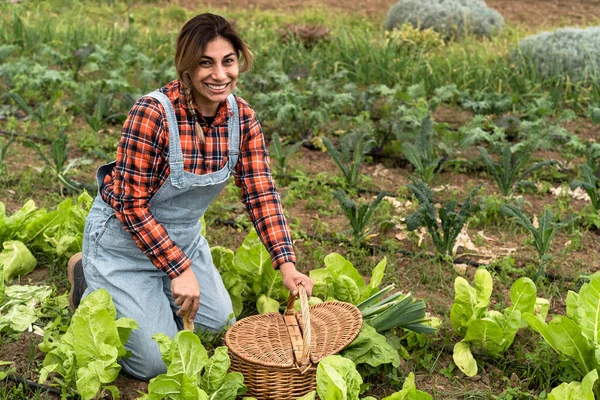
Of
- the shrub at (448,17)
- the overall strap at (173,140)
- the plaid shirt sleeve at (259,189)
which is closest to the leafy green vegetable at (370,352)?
the plaid shirt sleeve at (259,189)

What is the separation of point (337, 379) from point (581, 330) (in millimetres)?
973

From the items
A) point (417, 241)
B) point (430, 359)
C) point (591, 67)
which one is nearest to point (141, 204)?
point (430, 359)

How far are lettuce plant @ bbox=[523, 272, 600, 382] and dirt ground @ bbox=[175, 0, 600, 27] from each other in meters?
7.53

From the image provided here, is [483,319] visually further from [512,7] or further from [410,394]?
[512,7]

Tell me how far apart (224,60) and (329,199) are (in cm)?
194

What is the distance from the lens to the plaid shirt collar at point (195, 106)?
9.84 ft

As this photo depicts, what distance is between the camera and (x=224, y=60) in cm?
294

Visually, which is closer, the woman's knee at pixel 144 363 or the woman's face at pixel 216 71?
the woman's face at pixel 216 71

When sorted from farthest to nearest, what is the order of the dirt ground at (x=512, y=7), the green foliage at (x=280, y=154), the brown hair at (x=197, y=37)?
the dirt ground at (x=512, y=7) < the green foliage at (x=280, y=154) < the brown hair at (x=197, y=37)

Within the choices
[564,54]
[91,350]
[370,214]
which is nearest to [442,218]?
[370,214]

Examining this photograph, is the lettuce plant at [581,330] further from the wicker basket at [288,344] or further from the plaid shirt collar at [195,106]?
the plaid shirt collar at [195,106]

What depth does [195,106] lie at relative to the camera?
9.95 feet

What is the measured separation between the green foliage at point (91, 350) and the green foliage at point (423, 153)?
2.32 metres

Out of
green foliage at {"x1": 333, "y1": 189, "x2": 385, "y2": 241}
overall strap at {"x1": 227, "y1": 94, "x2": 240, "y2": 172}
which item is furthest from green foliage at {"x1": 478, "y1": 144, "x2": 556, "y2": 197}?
overall strap at {"x1": 227, "y1": 94, "x2": 240, "y2": 172}
